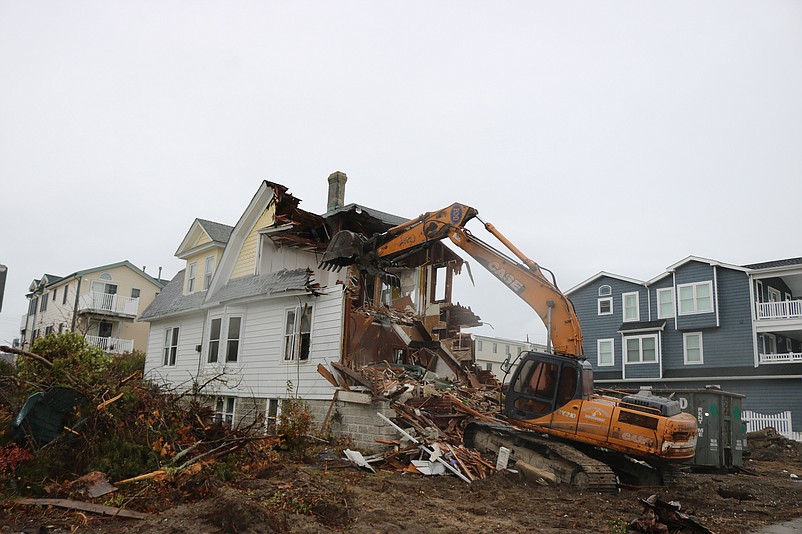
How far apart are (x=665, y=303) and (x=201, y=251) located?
23850 millimetres

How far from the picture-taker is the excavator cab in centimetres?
1144

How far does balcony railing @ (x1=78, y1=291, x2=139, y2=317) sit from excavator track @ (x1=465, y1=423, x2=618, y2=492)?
1260 inches

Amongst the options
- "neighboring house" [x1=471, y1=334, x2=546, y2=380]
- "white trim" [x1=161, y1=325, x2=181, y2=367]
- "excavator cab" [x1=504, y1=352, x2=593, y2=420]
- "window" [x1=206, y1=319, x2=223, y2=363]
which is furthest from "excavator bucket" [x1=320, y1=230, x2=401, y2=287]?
"neighboring house" [x1=471, y1=334, x2=546, y2=380]

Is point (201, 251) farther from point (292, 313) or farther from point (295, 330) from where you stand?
point (295, 330)

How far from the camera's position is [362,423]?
14242mm

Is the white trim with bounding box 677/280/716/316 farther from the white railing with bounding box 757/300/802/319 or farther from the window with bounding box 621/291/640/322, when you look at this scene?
the window with bounding box 621/291/640/322

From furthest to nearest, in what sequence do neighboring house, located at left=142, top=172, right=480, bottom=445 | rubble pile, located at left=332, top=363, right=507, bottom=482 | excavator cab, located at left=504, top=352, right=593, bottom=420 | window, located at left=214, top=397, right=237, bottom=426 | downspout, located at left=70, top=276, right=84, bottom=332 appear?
downspout, located at left=70, top=276, right=84, bottom=332
window, located at left=214, top=397, right=237, bottom=426
neighboring house, located at left=142, top=172, right=480, bottom=445
rubble pile, located at left=332, top=363, right=507, bottom=482
excavator cab, located at left=504, top=352, right=593, bottom=420

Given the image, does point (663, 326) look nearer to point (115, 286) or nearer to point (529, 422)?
point (529, 422)

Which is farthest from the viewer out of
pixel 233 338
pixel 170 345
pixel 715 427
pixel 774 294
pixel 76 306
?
pixel 76 306

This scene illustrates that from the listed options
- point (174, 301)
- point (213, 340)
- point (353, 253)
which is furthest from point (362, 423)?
point (174, 301)

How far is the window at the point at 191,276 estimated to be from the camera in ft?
74.3

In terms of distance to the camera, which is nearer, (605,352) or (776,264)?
(776,264)

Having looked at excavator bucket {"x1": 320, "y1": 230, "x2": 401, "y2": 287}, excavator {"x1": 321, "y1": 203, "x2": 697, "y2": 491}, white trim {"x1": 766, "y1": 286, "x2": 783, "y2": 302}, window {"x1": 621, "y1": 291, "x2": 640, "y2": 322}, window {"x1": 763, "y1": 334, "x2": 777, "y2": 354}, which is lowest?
excavator {"x1": 321, "y1": 203, "x2": 697, "y2": 491}

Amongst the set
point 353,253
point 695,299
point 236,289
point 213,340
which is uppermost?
point 695,299
